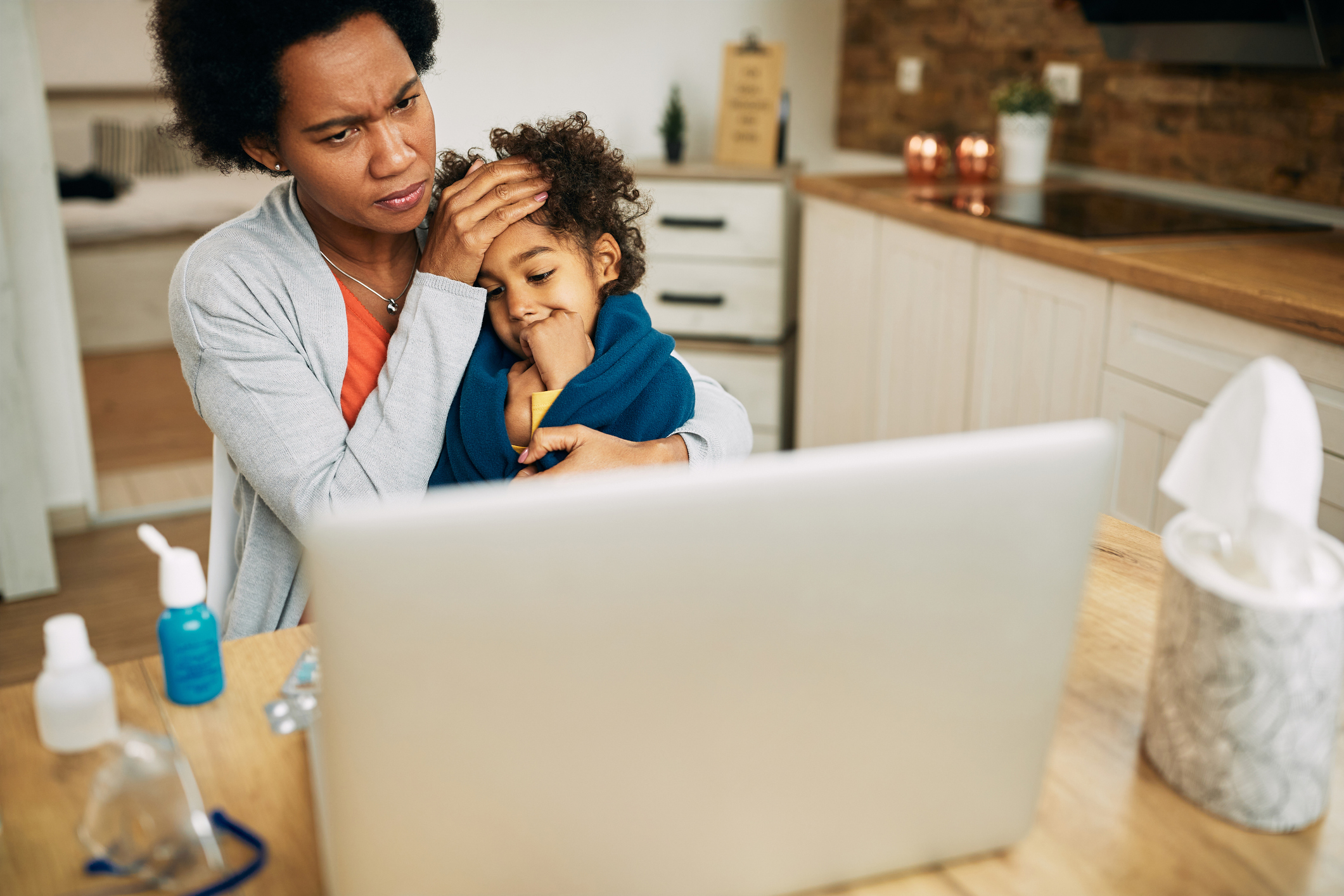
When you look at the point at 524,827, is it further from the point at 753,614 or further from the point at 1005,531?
the point at 1005,531

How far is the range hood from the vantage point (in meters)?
2.06

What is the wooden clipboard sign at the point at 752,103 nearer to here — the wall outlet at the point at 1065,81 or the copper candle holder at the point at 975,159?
the copper candle holder at the point at 975,159

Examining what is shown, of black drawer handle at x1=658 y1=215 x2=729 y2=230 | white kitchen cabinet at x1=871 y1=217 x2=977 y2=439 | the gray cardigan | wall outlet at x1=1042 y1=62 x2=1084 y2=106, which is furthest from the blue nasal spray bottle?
wall outlet at x1=1042 y1=62 x2=1084 y2=106

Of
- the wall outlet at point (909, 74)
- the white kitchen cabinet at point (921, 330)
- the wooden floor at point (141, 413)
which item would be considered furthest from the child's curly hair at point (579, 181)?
the wooden floor at point (141, 413)

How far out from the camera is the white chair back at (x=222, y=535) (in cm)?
124

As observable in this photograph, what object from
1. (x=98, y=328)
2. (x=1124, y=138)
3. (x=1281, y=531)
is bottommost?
(x=98, y=328)

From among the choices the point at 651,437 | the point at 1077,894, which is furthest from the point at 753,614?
the point at 651,437

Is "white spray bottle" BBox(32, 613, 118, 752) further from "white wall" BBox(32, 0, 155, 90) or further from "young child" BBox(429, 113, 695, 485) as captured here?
"white wall" BBox(32, 0, 155, 90)

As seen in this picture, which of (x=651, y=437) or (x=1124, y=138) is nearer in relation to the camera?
(x=651, y=437)

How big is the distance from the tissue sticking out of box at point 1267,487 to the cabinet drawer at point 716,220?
2526 millimetres

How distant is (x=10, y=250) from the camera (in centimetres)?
271

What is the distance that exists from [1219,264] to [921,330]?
2.78ft

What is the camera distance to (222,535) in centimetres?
127

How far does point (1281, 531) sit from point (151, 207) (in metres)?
5.08
